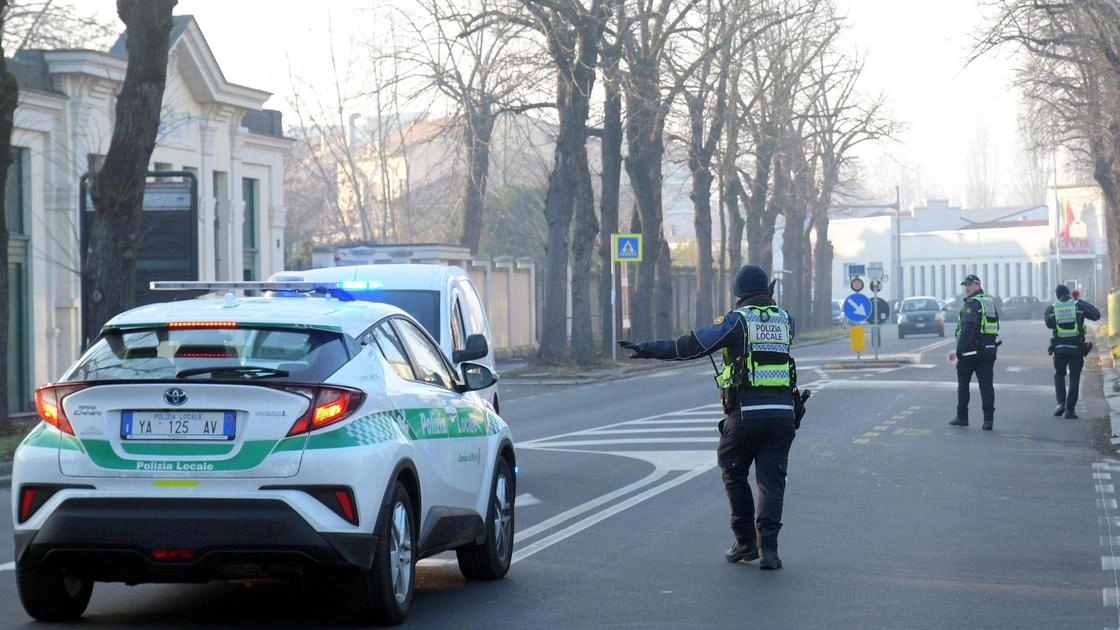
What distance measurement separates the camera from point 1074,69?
3950 cm

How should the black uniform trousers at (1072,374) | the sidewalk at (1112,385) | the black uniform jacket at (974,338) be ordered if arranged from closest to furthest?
the sidewalk at (1112,385), the black uniform jacket at (974,338), the black uniform trousers at (1072,374)

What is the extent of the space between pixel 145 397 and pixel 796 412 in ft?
13.5

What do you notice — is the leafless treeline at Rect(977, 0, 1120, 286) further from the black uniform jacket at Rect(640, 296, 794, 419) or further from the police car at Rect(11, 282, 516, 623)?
the police car at Rect(11, 282, 516, 623)

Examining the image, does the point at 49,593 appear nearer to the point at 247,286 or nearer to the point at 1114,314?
the point at 247,286

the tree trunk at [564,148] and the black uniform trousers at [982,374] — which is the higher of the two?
the tree trunk at [564,148]

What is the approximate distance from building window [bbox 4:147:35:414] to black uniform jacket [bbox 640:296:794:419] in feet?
64.7

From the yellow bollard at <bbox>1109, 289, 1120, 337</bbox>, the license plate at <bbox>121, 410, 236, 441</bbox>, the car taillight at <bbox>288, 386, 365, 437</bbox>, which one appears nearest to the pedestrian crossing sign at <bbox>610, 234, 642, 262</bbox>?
the yellow bollard at <bbox>1109, 289, 1120, 337</bbox>

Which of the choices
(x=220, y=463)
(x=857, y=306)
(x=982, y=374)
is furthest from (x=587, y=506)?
(x=857, y=306)

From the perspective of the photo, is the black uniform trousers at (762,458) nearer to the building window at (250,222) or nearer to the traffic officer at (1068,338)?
the traffic officer at (1068,338)

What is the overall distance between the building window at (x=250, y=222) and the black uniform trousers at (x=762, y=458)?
27956 millimetres

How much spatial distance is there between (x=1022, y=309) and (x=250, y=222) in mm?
67933

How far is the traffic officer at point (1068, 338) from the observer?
21250mm

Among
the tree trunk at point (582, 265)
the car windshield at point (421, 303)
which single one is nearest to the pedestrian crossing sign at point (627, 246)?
the tree trunk at point (582, 265)

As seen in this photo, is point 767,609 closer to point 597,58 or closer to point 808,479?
point 808,479
